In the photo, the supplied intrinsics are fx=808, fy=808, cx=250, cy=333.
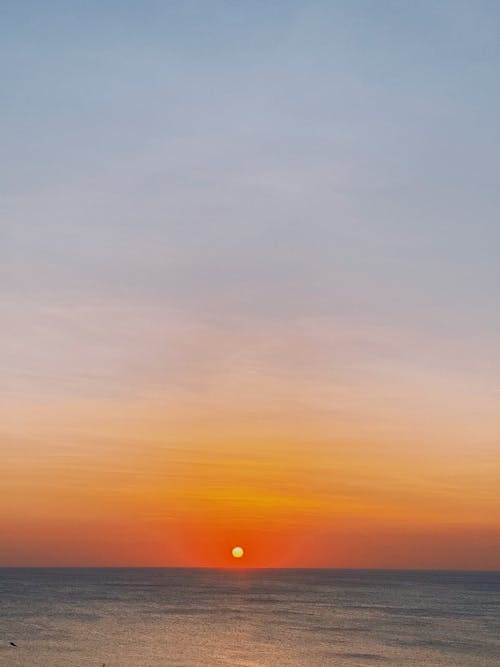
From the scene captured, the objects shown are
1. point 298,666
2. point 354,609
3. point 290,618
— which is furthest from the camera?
point 354,609

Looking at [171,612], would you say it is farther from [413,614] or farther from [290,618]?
[413,614]

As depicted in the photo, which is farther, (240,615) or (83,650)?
(240,615)

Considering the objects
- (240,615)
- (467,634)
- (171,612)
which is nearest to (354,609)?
(240,615)

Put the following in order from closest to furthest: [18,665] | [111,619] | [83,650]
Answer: [18,665] → [83,650] → [111,619]

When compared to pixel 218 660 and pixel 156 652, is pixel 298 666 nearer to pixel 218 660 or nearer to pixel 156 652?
pixel 218 660

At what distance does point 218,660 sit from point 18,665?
81.5ft

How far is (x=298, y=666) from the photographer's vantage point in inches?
3725

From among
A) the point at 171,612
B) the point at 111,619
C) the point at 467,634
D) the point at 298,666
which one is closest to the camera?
the point at 298,666

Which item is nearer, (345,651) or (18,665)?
(18,665)

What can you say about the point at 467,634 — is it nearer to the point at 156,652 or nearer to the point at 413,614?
the point at 413,614

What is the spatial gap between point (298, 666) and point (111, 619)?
62296mm

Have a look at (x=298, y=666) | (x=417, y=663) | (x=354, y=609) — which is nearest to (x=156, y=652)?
(x=298, y=666)

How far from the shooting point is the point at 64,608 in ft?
570

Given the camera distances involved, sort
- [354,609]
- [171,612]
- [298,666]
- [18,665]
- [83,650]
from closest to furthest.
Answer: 1. [18,665]
2. [298,666]
3. [83,650]
4. [171,612]
5. [354,609]
